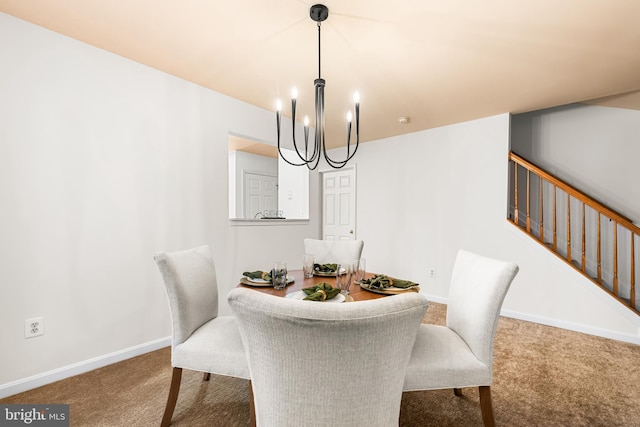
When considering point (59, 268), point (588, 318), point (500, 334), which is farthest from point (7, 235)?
point (588, 318)

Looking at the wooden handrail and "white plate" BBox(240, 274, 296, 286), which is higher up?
the wooden handrail

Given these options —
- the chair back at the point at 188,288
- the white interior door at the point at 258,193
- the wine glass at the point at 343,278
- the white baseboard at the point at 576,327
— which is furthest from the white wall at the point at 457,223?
the chair back at the point at 188,288

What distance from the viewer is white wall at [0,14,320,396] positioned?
6.22 ft

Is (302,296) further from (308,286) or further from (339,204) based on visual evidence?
(339,204)

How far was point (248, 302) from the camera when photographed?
0.77 meters

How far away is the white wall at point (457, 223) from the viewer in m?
3.07

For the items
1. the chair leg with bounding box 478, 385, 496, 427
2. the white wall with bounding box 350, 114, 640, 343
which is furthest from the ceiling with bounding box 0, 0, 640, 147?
the chair leg with bounding box 478, 385, 496, 427

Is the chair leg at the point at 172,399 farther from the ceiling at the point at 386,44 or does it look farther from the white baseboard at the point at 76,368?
the ceiling at the point at 386,44

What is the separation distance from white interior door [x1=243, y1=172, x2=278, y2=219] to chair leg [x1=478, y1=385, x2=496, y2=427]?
4.72 meters

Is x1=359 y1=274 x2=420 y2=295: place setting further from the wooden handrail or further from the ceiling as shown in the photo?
the wooden handrail

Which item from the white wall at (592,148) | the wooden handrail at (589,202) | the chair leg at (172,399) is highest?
the white wall at (592,148)

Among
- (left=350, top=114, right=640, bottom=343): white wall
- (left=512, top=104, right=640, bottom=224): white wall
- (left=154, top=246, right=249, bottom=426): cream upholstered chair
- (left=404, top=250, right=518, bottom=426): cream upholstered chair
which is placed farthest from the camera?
(left=512, top=104, right=640, bottom=224): white wall

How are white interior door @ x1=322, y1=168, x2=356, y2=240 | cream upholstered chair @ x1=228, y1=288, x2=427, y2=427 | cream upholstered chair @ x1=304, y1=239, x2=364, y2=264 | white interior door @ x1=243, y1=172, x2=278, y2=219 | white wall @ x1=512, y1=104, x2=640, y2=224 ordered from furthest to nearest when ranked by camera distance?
white interior door @ x1=243, y1=172, x2=278, y2=219 < white interior door @ x1=322, y1=168, x2=356, y2=240 < white wall @ x1=512, y1=104, x2=640, y2=224 < cream upholstered chair @ x1=304, y1=239, x2=364, y2=264 < cream upholstered chair @ x1=228, y1=288, x2=427, y2=427

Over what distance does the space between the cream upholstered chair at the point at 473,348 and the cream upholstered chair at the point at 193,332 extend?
2.72 ft
